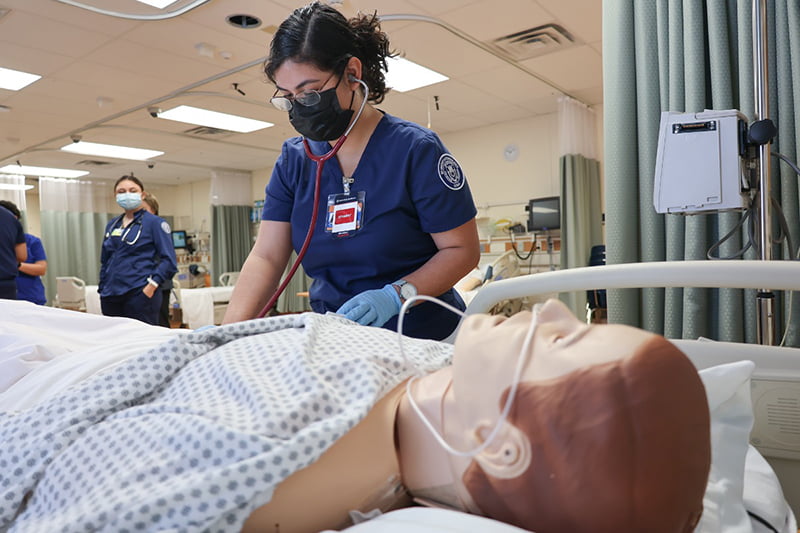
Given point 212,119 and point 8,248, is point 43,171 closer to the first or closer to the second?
point 212,119

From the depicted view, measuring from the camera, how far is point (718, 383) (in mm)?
799

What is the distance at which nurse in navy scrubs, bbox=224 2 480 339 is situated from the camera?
4.47 feet


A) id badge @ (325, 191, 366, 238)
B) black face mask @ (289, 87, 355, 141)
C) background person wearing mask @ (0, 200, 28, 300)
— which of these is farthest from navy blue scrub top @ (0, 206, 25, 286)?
id badge @ (325, 191, 366, 238)

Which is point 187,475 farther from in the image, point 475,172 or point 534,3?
point 475,172

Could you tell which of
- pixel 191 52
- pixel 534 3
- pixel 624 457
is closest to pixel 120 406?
pixel 624 457

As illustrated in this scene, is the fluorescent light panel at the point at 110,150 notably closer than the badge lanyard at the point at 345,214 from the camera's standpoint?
No

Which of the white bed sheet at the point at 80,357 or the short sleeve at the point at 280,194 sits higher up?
the short sleeve at the point at 280,194

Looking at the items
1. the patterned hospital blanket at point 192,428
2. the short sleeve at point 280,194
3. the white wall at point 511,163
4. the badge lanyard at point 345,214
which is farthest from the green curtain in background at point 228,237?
the patterned hospital blanket at point 192,428

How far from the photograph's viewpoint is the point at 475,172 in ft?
23.2

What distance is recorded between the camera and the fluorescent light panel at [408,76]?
4.68m

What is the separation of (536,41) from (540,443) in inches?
170

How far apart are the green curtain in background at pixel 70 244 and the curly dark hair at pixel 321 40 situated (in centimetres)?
855

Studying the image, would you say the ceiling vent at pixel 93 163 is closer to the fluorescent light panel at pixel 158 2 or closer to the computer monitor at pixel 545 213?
the fluorescent light panel at pixel 158 2

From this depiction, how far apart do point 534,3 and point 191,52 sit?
254cm
